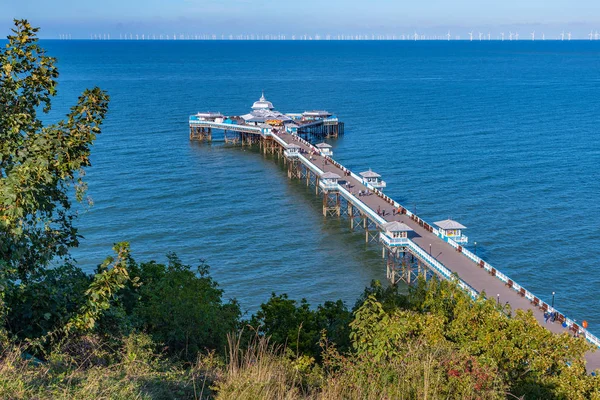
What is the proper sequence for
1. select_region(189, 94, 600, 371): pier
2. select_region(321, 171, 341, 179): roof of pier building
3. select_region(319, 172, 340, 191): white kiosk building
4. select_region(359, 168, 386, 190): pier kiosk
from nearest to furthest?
select_region(189, 94, 600, 371): pier < select_region(319, 172, 340, 191): white kiosk building < select_region(321, 171, 341, 179): roof of pier building < select_region(359, 168, 386, 190): pier kiosk

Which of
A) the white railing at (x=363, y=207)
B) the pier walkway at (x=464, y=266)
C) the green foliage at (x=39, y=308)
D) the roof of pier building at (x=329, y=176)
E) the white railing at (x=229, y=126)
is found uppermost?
the green foliage at (x=39, y=308)

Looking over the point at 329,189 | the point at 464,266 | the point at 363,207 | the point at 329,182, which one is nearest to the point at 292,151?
the point at 329,182

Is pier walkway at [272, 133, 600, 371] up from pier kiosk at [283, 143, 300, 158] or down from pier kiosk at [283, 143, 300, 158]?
Result: down

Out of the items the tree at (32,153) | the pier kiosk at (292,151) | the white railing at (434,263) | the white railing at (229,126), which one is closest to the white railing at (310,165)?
the pier kiosk at (292,151)

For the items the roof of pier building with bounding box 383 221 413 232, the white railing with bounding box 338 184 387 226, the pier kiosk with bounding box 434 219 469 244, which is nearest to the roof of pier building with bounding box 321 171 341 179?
the white railing with bounding box 338 184 387 226

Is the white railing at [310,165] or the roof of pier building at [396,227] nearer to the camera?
the roof of pier building at [396,227]

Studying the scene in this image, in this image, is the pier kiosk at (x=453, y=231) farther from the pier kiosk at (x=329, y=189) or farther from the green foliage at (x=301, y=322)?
the green foliage at (x=301, y=322)

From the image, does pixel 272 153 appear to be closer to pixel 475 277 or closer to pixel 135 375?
pixel 475 277

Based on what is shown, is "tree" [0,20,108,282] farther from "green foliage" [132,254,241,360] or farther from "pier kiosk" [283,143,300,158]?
"pier kiosk" [283,143,300,158]

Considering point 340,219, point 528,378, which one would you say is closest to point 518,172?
point 340,219
